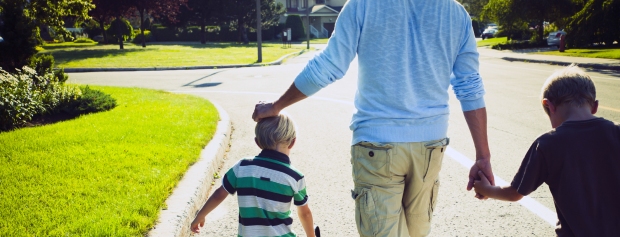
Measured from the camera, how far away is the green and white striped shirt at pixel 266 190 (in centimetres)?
279

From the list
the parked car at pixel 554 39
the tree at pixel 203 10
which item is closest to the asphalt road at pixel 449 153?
the parked car at pixel 554 39

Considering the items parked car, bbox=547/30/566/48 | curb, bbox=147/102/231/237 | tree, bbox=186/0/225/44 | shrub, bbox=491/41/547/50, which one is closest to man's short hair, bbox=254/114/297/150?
curb, bbox=147/102/231/237

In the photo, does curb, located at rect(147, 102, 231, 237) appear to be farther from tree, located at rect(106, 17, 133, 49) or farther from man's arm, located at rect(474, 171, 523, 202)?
tree, located at rect(106, 17, 133, 49)

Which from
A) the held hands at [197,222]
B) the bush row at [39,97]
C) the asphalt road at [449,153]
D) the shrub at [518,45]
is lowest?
the asphalt road at [449,153]

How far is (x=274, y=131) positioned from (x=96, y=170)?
3.34 meters

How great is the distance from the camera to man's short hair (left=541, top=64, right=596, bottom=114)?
93.6 inches

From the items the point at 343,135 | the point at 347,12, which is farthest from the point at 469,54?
the point at 343,135

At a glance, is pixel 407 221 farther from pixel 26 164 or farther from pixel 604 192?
pixel 26 164

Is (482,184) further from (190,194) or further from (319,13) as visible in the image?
(319,13)

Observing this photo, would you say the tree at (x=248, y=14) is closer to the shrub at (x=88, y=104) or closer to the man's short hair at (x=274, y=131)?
A: the shrub at (x=88, y=104)

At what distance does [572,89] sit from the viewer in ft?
7.80

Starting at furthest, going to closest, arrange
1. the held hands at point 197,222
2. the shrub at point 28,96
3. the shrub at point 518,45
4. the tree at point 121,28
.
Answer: the tree at point 121,28
the shrub at point 518,45
the shrub at point 28,96
the held hands at point 197,222

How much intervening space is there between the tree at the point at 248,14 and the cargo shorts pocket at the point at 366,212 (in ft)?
182

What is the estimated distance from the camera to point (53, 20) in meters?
11.5
